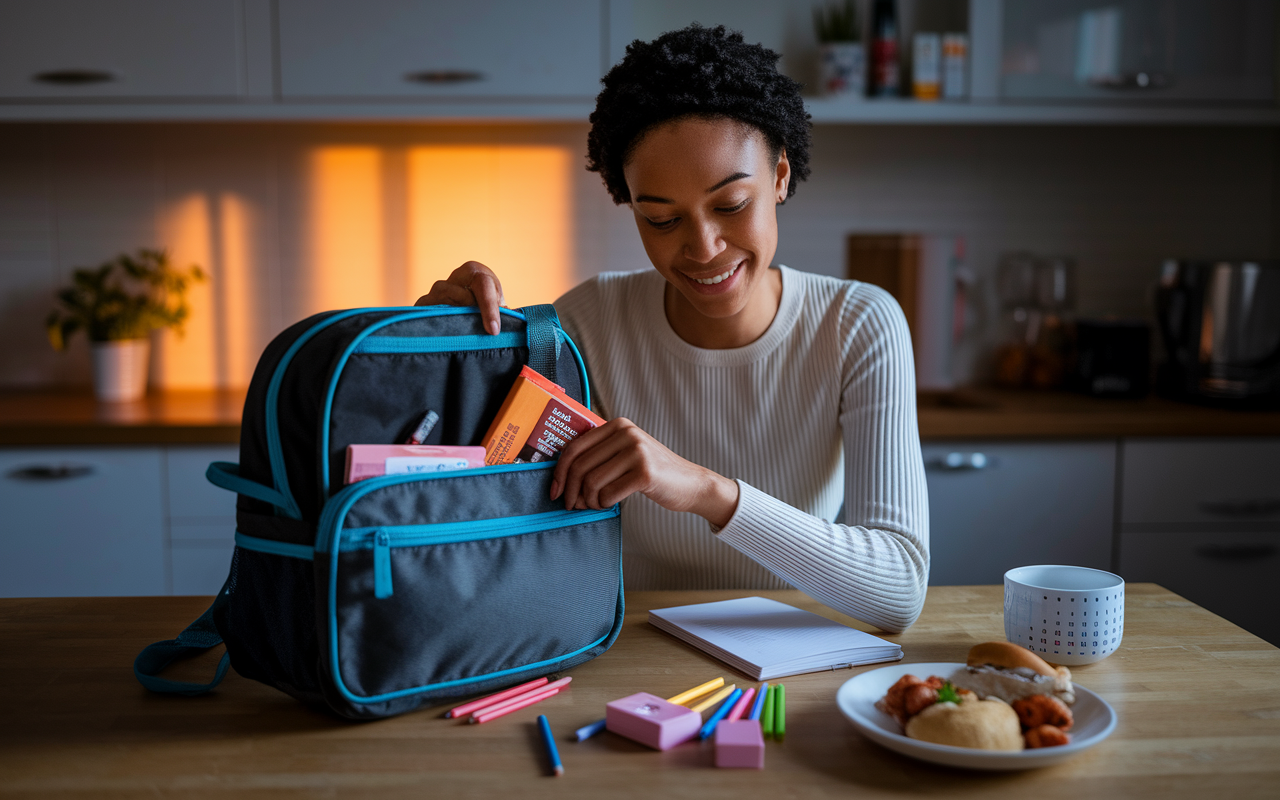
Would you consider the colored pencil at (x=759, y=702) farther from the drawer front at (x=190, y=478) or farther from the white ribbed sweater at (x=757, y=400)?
the drawer front at (x=190, y=478)

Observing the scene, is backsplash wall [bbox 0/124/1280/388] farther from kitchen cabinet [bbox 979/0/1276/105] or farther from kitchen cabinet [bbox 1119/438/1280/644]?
kitchen cabinet [bbox 1119/438/1280/644]

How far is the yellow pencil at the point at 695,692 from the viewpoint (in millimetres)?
820

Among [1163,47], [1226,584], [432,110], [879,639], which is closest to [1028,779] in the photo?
[879,639]

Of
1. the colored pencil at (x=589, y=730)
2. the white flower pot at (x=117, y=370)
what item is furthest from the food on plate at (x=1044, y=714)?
the white flower pot at (x=117, y=370)

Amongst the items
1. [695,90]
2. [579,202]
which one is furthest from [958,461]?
[695,90]

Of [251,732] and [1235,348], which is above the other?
[1235,348]

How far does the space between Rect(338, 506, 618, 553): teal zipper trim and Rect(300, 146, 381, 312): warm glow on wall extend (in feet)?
5.99

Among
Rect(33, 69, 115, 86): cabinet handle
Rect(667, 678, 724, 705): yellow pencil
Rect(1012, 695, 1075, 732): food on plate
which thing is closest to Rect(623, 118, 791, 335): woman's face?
Rect(667, 678, 724, 705): yellow pencil

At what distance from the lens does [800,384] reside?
4.48 feet

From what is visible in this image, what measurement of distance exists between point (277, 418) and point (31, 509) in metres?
1.60

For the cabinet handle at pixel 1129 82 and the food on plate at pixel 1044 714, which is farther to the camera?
the cabinet handle at pixel 1129 82

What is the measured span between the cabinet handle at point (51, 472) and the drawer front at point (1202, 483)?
2.17m

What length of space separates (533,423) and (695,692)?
27cm

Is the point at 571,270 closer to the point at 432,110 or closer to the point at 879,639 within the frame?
the point at 432,110
